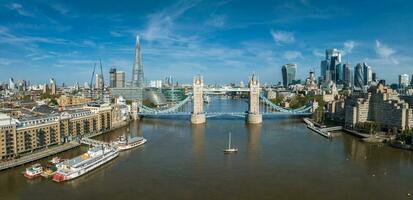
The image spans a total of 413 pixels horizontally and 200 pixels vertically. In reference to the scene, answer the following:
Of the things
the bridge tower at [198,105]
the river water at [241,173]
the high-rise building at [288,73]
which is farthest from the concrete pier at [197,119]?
the high-rise building at [288,73]

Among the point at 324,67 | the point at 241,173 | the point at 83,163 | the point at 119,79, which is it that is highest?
the point at 324,67

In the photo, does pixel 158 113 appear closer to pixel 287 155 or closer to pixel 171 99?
pixel 287 155

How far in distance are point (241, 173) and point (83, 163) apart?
5689 millimetres

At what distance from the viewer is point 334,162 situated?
44.8 feet

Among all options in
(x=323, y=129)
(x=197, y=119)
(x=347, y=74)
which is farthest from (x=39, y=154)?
(x=347, y=74)

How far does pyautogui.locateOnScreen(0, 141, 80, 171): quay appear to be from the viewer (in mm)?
12105

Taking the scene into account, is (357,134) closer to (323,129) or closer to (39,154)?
(323,129)

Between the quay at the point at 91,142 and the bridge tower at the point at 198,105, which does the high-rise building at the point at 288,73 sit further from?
the quay at the point at 91,142

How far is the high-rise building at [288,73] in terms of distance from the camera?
97.6 meters

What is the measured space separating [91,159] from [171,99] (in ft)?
133

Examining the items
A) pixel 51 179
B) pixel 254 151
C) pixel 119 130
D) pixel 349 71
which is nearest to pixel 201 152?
pixel 254 151

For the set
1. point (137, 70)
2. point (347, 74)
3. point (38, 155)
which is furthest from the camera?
point (347, 74)

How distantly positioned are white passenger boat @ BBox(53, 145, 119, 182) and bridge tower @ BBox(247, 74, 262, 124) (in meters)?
13.9

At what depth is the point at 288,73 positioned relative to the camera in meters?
97.8
